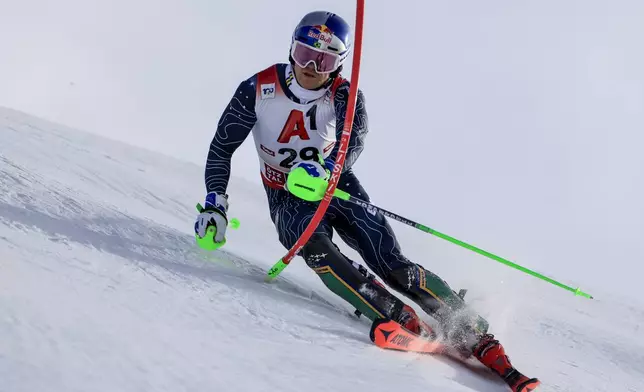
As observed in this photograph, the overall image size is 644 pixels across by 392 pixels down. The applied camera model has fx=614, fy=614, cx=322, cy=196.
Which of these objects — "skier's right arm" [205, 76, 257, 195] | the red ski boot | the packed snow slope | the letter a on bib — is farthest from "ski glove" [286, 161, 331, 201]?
the red ski boot

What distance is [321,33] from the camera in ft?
12.2

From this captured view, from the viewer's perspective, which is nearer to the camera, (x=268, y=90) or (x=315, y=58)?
(x=315, y=58)

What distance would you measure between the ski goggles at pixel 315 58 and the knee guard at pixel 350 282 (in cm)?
108

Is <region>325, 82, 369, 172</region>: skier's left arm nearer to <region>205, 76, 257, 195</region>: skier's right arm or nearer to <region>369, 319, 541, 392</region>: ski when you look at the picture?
<region>205, 76, 257, 195</region>: skier's right arm

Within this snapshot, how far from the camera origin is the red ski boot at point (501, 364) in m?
2.79

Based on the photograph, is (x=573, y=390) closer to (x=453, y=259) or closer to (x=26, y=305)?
(x=26, y=305)

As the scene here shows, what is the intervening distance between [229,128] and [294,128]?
1.40 feet

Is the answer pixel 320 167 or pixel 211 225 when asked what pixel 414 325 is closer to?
pixel 320 167

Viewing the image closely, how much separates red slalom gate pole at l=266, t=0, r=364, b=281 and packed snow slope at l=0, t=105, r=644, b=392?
0.51 feet

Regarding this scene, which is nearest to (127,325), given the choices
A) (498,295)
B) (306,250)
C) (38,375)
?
(38,375)

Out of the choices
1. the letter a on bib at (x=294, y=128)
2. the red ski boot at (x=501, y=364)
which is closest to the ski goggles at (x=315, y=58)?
the letter a on bib at (x=294, y=128)

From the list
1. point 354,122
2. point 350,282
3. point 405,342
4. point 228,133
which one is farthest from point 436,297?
point 228,133

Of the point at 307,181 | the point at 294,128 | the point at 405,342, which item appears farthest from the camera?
the point at 294,128

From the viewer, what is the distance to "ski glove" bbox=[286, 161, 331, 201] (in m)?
3.40
